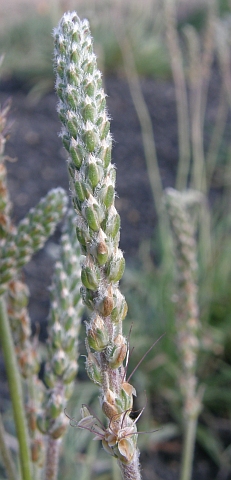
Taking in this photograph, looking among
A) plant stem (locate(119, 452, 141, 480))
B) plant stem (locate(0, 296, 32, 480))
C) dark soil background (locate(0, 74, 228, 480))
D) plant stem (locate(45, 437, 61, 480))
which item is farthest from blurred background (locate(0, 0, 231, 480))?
Answer: plant stem (locate(119, 452, 141, 480))

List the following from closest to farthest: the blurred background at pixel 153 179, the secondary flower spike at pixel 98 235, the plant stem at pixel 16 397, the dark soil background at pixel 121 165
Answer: the secondary flower spike at pixel 98 235, the plant stem at pixel 16 397, the blurred background at pixel 153 179, the dark soil background at pixel 121 165

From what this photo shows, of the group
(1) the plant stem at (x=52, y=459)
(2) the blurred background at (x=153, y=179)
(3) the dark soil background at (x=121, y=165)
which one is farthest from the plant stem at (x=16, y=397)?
(3) the dark soil background at (x=121, y=165)

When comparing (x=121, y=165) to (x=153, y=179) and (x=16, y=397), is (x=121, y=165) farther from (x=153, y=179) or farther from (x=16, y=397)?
(x=16, y=397)

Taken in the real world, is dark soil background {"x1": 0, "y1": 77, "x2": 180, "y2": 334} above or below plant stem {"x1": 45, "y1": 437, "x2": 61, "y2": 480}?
above

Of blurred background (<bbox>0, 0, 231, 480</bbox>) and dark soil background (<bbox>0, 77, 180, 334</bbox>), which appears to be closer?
blurred background (<bbox>0, 0, 231, 480</bbox>)

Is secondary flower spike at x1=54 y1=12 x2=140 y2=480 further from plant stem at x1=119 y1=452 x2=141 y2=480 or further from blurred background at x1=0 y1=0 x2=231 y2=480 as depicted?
blurred background at x1=0 y1=0 x2=231 y2=480

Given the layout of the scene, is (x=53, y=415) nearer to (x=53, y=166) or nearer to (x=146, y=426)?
(x=146, y=426)

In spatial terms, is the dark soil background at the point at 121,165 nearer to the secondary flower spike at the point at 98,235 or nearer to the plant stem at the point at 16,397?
the plant stem at the point at 16,397
